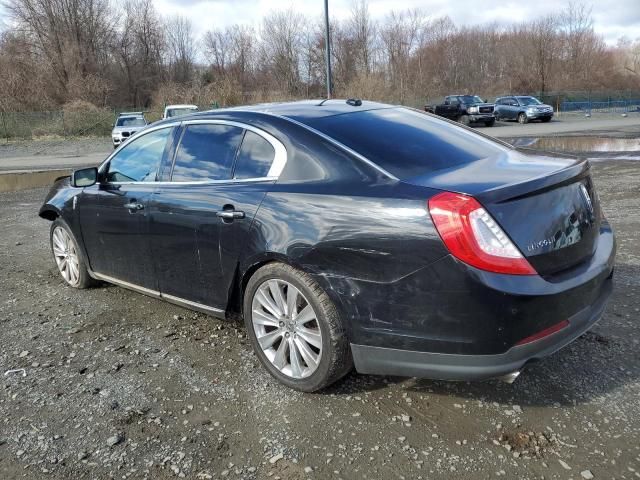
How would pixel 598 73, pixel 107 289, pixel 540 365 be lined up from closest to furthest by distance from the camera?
pixel 540 365
pixel 107 289
pixel 598 73

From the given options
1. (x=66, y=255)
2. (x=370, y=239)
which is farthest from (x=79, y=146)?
(x=370, y=239)

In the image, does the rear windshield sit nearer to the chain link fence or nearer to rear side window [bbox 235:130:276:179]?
rear side window [bbox 235:130:276:179]

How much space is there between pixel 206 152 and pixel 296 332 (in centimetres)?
143

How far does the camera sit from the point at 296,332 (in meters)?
3.24

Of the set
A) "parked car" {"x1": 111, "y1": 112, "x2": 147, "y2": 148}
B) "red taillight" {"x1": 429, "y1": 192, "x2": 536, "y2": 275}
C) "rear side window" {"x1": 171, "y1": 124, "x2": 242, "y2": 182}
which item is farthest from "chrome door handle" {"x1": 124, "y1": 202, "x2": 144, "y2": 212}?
"parked car" {"x1": 111, "y1": 112, "x2": 147, "y2": 148}

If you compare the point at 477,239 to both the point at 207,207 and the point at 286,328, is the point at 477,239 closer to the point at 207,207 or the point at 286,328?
the point at 286,328

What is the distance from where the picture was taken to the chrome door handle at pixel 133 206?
163 inches

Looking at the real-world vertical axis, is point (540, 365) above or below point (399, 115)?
below

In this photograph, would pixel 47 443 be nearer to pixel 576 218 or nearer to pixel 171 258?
pixel 171 258

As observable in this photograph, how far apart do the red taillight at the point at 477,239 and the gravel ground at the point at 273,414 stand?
2.95 feet

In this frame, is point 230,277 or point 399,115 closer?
point 230,277

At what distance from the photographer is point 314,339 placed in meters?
3.14

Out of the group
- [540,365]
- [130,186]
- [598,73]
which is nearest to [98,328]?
[130,186]

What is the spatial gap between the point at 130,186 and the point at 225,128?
1097mm
